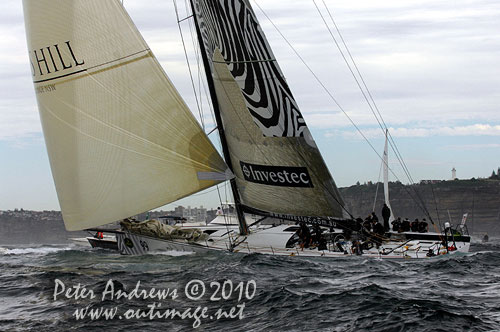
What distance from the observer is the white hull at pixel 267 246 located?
64.3 ft

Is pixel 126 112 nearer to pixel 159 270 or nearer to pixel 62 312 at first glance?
pixel 159 270

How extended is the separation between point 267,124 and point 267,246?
3.88 meters

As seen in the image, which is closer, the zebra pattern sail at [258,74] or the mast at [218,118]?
the zebra pattern sail at [258,74]

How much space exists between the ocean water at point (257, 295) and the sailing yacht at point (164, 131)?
5.92ft

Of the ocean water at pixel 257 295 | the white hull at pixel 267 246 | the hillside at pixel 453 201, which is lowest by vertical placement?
the ocean water at pixel 257 295

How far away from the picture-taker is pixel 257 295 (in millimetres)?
13234

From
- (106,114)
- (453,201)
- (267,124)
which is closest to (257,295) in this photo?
(267,124)

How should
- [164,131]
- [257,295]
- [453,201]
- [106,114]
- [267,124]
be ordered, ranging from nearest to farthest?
[257,295], [106,114], [164,131], [267,124], [453,201]

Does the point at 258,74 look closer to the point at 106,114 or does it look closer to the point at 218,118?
the point at 218,118

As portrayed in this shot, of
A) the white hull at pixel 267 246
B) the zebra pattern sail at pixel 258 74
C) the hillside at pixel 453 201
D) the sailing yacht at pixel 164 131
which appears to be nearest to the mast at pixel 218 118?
the sailing yacht at pixel 164 131

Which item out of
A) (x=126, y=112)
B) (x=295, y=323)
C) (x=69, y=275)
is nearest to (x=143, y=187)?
(x=126, y=112)

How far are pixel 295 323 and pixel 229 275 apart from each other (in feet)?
17.8

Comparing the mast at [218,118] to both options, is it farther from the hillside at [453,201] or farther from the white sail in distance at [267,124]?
the hillside at [453,201]

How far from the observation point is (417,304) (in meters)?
11.8
